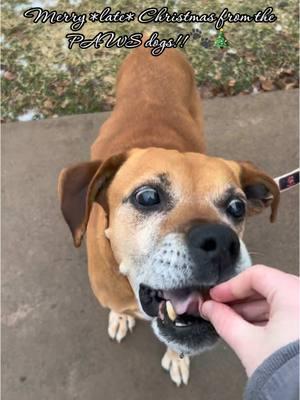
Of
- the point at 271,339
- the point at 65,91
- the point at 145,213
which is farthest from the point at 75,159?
the point at 271,339

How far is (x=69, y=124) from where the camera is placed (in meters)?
4.85

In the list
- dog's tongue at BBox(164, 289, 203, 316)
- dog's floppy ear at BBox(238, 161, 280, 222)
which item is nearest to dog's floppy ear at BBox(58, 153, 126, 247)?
dog's tongue at BBox(164, 289, 203, 316)

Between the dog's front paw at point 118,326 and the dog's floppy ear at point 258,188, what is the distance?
3.95 feet

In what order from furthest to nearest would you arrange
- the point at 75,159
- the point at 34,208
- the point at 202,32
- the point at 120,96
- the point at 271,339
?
the point at 202,32 → the point at 75,159 → the point at 34,208 → the point at 120,96 → the point at 271,339

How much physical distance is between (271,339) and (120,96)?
8.85ft

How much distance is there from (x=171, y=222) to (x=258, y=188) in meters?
0.87

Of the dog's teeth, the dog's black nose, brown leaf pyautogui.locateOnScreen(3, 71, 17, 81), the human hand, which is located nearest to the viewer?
the human hand

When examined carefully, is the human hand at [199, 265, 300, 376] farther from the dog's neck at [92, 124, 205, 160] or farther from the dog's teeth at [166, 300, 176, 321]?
the dog's neck at [92, 124, 205, 160]

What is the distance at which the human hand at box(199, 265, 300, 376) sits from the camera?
1.55 meters

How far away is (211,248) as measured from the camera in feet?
6.92

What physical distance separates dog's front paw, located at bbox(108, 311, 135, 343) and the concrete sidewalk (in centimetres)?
7

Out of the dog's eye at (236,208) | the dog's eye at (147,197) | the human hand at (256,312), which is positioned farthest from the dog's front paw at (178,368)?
the human hand at (256,312)

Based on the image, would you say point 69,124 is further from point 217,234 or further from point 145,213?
point 217,234

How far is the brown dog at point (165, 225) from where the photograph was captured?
84.7 inches
